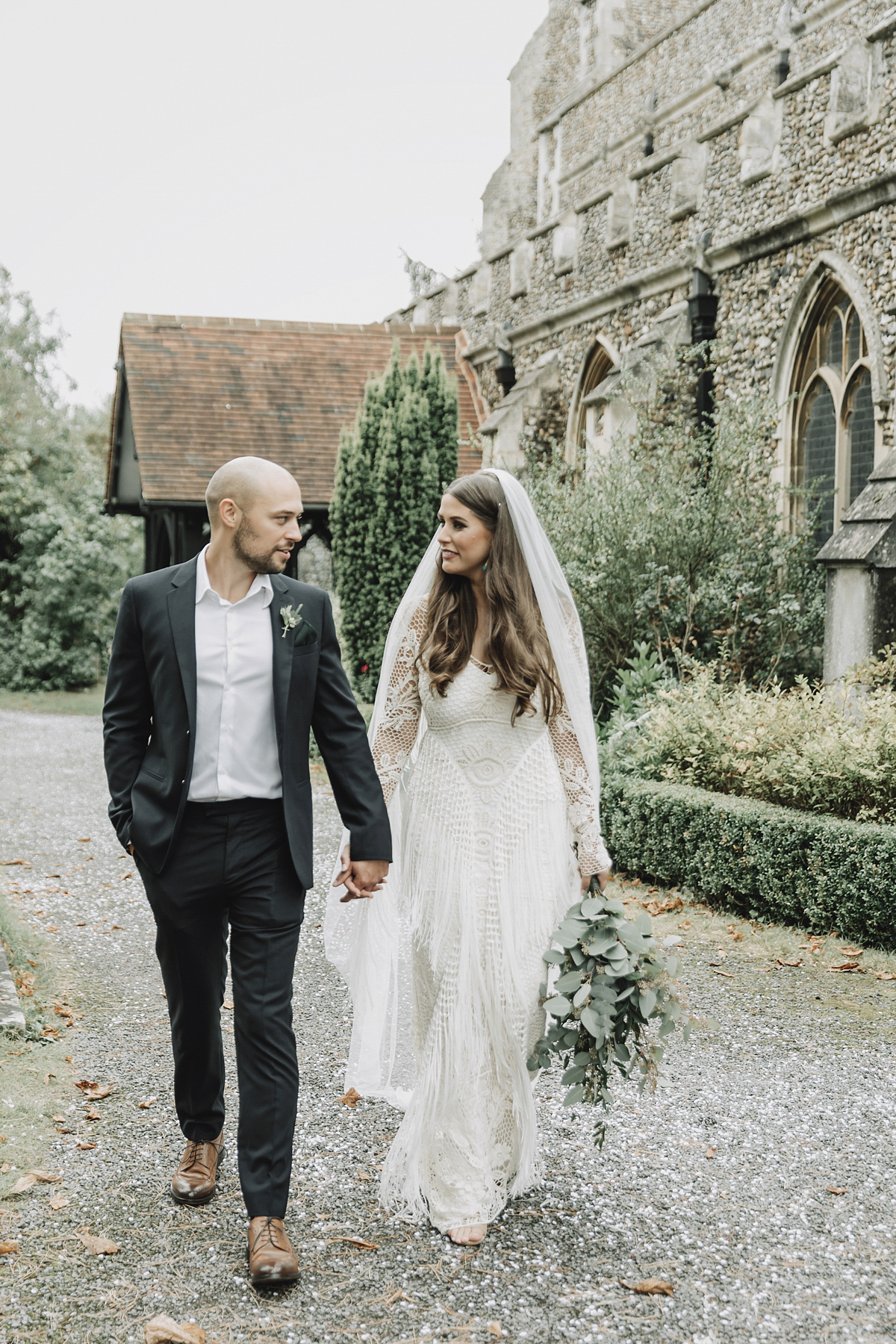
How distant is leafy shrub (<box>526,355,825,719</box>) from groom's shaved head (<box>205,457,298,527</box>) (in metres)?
7.30

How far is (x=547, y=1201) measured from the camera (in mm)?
3572

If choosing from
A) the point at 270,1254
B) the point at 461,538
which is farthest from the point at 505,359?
the point at 270,1254

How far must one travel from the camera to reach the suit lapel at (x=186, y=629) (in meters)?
3.16

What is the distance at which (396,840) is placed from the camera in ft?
12.2

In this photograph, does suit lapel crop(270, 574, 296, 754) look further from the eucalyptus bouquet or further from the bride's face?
the eucalyptus bouquet

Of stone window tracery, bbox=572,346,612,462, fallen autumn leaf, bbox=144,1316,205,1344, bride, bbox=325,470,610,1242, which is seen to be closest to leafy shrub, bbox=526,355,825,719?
stone window tracery, bbox=572,346,612,462

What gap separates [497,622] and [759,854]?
388 centimetres

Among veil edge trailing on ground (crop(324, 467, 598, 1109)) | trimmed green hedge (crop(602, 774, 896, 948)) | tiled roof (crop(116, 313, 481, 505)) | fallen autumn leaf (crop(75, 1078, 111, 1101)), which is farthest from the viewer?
tiled roof (crop(116, 313, 481, 505))

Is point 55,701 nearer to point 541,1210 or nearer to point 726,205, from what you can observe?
point 726,205

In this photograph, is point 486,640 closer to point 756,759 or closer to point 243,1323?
point 243,1323

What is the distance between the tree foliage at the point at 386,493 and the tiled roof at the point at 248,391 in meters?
2.95

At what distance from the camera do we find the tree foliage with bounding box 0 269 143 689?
24.0m

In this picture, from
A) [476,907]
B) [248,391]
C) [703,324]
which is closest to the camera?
[476,907]

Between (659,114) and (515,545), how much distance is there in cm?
2112
